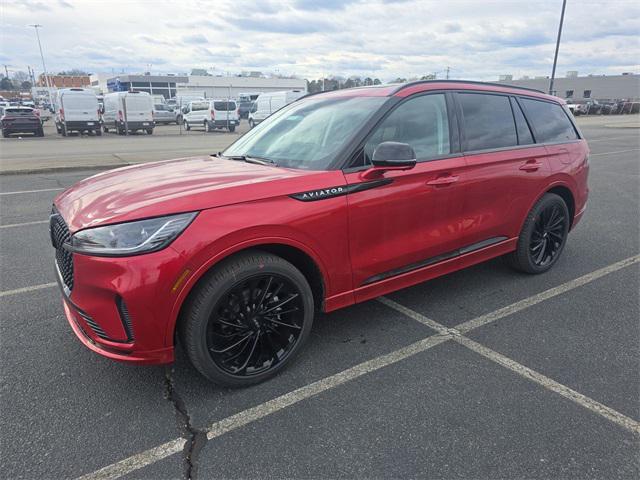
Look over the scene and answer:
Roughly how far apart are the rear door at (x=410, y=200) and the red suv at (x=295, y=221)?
1 centimetres

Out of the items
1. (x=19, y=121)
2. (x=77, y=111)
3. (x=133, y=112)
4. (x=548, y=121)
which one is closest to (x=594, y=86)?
(x=133, y=112)

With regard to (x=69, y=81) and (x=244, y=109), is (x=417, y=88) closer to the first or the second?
(x=244, y=109)

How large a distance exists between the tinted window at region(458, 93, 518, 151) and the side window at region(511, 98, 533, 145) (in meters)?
0.07

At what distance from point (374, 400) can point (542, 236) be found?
2.84 m

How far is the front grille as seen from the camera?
2.63 m

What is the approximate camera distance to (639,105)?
53312 millimetres

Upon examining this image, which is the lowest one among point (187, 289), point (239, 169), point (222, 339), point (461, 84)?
point (222, 339)

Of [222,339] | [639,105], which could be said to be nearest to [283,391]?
[222,339]

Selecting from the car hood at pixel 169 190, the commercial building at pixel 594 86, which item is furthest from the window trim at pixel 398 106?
the commercial building at pixel 594 86

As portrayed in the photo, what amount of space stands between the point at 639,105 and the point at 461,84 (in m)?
62.6

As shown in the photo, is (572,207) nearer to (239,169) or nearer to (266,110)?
(239,169)

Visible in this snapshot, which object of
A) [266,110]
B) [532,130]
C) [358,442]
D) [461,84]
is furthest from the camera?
[266,110]

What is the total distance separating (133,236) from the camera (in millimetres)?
2389

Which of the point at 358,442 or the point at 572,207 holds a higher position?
the point at 572,207
